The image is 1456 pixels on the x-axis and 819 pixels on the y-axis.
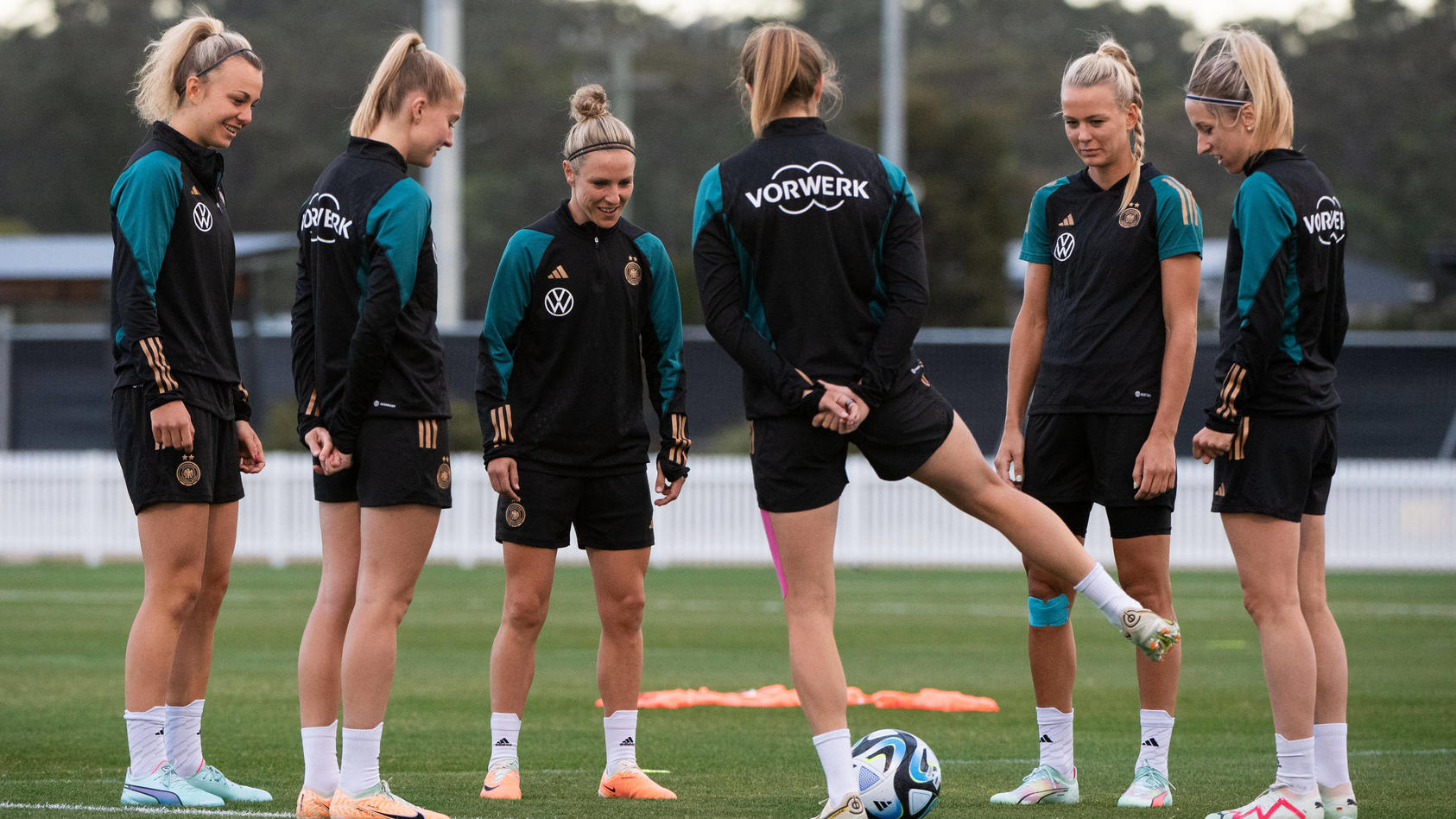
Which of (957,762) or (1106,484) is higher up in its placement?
(1106,484)

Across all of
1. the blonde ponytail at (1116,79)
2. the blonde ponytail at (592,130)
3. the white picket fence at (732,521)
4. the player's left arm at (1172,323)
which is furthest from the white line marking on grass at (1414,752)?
the white picket fence at (732,521)

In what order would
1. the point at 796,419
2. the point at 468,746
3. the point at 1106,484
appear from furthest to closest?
the point at 468,746 → the point at 1106,484 → the point at 796,419

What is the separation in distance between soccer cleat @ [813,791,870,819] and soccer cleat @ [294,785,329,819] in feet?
5.05

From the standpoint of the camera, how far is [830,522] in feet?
16.4

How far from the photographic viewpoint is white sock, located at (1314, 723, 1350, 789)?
17.4ft

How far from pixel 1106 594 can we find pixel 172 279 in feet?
10.5

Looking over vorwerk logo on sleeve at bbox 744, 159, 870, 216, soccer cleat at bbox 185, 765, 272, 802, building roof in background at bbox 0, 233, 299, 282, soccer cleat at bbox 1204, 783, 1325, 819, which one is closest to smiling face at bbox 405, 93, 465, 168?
vorwerk logo on sleeve at bbox 744, 159, 870, 216

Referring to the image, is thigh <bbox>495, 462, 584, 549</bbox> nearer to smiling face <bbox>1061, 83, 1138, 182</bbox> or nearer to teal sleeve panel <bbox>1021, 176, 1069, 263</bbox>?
teal sleeve panel <bbox>1021, 176, 1069, 263</bbox>

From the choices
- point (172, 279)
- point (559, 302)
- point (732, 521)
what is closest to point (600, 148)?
point (559, 302)

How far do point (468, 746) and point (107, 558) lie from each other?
44.1 ft

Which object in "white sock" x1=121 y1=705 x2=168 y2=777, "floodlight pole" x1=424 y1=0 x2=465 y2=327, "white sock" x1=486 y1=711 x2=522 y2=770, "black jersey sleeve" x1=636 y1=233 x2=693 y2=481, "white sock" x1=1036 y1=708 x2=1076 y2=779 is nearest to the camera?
"white sock" x1=121 y1=705 x2=168 y2=777

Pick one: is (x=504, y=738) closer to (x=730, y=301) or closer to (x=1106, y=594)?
(x=730, y=301)

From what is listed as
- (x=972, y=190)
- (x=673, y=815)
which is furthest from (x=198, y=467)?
(x=972, y=190)

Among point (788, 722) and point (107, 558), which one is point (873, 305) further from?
point (107, 558)
